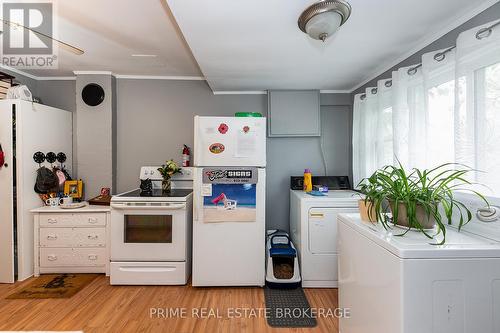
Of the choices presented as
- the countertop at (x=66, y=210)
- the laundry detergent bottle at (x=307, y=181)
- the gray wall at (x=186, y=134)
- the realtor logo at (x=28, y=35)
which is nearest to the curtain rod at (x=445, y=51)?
the gray wall at (x=186, y=134)

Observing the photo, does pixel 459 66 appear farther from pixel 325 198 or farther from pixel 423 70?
pixel 325 198

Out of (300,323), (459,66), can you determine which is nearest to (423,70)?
(459,66)

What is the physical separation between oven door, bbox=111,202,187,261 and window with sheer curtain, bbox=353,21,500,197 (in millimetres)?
2015

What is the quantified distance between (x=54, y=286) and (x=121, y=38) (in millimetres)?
2418

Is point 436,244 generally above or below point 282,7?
below

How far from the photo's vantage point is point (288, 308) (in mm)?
2018

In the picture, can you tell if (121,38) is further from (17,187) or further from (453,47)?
(453,47)

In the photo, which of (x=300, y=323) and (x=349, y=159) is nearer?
(x=300, y=323)

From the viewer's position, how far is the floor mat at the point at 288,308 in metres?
1.85

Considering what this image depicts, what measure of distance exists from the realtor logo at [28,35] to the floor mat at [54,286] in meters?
2.24

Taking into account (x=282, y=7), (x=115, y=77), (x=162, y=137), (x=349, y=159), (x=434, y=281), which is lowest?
(x=434, y=281)

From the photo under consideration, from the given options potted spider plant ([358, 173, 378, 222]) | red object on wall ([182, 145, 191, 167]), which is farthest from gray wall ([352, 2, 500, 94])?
red object on wall ([182, 145, 191, 167])

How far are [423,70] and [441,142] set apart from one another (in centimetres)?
52

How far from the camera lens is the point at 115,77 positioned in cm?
298
